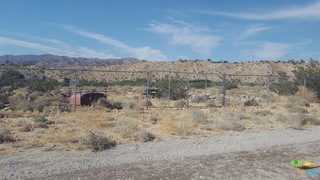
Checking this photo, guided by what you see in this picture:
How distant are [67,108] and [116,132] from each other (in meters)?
8.47

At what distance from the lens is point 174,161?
1016cm

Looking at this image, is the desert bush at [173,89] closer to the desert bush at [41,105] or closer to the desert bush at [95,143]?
the desert bush at [41,105]

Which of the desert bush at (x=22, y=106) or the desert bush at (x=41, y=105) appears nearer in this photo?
the desert bush at (x=22, y=106)

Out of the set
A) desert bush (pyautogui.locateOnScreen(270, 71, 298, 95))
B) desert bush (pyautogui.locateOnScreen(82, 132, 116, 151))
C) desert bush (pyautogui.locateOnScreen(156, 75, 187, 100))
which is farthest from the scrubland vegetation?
desert bush (pyautogui.locateOnScreen(270, 71, 298, 95))

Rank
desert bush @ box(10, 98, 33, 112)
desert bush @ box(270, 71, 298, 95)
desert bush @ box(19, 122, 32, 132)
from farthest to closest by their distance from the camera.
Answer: desert bush @ box(270, 71, 298, 95)
desert bush @ box(10, 98, 33, 112)
desert bush @ box(19, 122, 32, 132)

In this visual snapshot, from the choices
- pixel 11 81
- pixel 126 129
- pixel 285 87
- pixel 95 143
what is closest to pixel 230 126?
pixel 126 129

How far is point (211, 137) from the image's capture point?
14.4m

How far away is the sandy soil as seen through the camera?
28.5 ft

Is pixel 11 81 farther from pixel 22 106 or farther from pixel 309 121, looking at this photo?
pixel 309 121

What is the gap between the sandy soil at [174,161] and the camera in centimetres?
869

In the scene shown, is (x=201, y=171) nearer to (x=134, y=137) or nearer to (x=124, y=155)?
(x=124, y=155)

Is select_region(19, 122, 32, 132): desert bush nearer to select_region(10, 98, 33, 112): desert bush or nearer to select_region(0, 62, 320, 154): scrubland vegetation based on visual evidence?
select_region(0, 62, 320, 154): scrubland vegetation

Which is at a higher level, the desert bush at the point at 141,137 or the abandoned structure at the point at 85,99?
the abandoned structure at the point at 85,99

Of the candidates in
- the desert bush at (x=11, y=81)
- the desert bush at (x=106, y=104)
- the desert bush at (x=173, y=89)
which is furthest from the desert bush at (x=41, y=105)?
the desert bush at (x=11, y=81)
